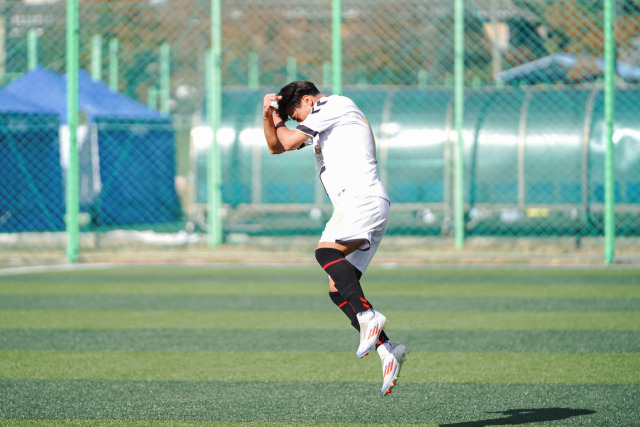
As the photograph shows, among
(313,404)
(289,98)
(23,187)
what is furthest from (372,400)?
(23,187)

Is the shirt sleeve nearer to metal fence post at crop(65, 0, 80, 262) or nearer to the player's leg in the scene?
the player's leg

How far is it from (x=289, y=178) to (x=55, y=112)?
5.59 meters

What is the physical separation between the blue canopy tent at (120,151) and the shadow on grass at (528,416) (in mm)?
13695

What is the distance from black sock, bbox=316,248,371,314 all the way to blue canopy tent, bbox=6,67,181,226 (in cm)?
1332

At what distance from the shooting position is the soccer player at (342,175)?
4.80 meters

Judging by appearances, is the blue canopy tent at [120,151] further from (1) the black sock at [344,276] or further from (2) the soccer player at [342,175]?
(1) the black sock at [344,276]

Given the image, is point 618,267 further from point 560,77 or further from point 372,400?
point 372,400

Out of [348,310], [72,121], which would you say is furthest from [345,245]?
[72,121]

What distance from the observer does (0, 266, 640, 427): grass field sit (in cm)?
488

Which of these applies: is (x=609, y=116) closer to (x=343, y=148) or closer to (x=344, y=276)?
(x=343, y=148)

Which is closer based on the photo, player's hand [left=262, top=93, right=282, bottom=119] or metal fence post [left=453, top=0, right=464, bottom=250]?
player's hand [left=262, top=93, right=282, bottom=119]

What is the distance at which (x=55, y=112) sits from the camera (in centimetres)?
1708

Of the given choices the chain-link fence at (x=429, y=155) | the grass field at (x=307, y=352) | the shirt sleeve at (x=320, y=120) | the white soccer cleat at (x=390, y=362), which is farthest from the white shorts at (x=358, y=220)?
the chain-link fence at (x=429, y=155)

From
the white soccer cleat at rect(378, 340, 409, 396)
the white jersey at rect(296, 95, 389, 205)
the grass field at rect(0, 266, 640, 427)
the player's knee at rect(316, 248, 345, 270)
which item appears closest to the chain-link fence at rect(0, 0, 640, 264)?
the grass field at rect(0, 266, 640, 427)
